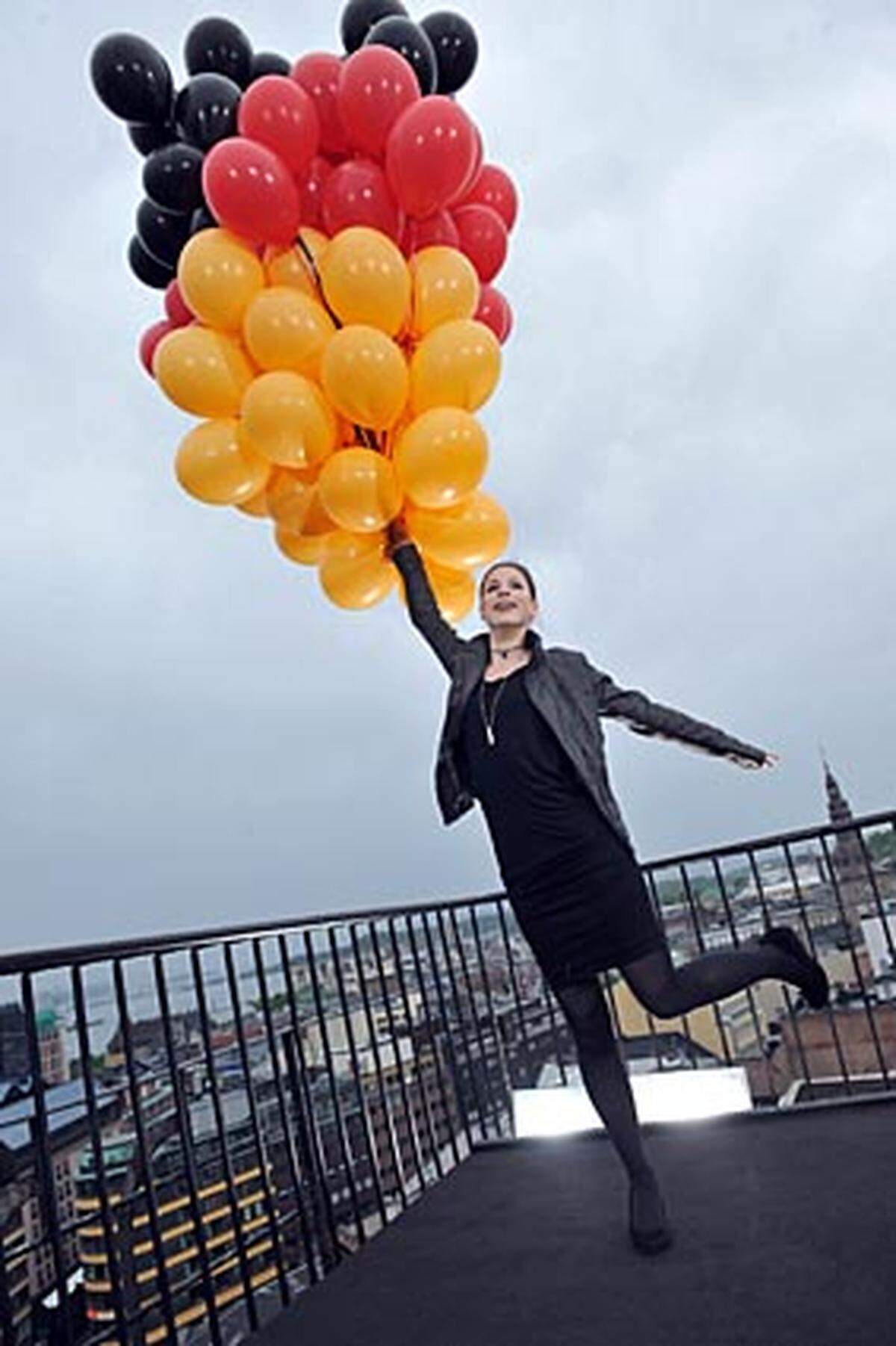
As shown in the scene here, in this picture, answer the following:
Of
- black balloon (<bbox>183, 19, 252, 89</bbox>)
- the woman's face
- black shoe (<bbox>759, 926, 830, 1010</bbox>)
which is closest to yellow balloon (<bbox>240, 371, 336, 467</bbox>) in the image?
the woman's face

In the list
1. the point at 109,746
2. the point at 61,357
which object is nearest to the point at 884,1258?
the point at 61,357

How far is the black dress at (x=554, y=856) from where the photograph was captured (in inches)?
60.9

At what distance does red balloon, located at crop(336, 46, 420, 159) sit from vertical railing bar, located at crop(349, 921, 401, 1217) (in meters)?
2.24

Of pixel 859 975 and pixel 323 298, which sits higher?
pixel 323 298

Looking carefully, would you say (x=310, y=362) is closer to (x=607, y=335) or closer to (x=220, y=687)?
(x=607, y=335)

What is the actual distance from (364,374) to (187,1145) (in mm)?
1759

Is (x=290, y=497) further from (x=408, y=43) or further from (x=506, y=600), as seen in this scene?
(x=408, y=43)

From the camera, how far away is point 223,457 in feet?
6.70

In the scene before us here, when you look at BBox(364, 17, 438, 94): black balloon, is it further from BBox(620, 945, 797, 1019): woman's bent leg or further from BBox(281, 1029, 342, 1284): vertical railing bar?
BBox(281, 1029, 342, 1284): vertical railing bar

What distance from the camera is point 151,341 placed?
2379 millimetres

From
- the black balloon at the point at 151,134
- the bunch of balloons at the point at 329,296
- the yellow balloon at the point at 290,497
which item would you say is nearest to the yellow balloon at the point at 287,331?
the bunch of balloons at the point at 329,296

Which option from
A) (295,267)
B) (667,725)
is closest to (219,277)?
(295,267)

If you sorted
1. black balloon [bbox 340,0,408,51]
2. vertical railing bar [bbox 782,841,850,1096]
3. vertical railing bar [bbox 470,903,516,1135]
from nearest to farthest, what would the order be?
black balloon [bbox 340,0,408,51] < vertical railing bar [bbox 782,841,850,1096] < vertical railing bar [bbox 470,903,516,1135]

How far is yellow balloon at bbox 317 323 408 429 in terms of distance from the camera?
1827 mm
